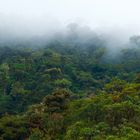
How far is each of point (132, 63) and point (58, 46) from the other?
13.5m

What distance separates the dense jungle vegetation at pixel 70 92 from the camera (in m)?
29.0

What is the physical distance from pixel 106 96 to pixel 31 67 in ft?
84.1

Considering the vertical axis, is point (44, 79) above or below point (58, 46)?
below

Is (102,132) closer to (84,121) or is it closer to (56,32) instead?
(84,121)

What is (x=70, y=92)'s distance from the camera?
40.4 metres

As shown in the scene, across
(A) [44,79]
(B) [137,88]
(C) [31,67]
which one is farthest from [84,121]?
(C) [31,67]

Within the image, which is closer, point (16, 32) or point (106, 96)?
point (106, 96)

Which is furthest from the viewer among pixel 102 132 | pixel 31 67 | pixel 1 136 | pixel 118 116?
pixel 31 67

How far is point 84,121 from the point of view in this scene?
30141 mm

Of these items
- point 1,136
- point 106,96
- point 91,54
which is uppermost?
point 91,54

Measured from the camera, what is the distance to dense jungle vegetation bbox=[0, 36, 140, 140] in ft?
95.1

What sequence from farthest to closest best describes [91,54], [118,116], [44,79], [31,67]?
1. [91,54]
2. [31,67]
3. [44,79]
4. [118,116]

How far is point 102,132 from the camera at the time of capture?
27078 millimetres

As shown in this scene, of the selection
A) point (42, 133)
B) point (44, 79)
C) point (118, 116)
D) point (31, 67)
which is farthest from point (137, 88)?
point (31, 67)
